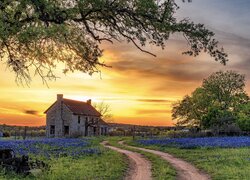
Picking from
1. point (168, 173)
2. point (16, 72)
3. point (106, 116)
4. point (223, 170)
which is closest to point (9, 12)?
point (16, 72)

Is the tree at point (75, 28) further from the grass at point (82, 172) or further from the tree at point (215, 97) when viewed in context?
the tree at point (215, 97)

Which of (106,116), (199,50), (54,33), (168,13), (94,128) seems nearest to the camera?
(54,33)

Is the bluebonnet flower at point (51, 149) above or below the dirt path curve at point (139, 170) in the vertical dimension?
above

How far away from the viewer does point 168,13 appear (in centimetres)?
1842

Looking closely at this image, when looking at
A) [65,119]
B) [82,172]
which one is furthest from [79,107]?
[82,172]

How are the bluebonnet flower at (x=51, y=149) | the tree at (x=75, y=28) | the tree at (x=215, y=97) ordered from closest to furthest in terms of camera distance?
the tree at (x=75, y=28) < the bluebonnet flower at (x=51, y=149) < the tree at (x=215, y=97)

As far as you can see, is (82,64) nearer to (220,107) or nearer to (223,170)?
(223,170)

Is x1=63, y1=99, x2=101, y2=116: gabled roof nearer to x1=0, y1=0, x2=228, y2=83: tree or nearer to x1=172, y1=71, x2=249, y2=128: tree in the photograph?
x1=172, y1=71, x2=249, y2=128: tree

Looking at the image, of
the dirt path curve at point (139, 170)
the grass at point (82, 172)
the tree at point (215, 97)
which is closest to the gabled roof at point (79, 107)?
the tree at point (215, 97)

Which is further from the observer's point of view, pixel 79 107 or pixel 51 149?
pixel 79 107

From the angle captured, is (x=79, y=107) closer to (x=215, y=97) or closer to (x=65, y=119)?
(x=65, y=119)

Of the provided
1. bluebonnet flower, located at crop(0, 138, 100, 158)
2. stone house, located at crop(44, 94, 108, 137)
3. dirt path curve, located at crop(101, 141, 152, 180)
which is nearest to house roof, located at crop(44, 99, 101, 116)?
stone house, located at crop(44, 94, 108, 137)

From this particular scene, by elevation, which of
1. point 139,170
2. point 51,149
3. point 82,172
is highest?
point 51,149

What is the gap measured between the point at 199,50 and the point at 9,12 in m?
8.76
